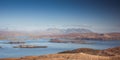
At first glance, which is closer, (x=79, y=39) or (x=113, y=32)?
(x=113, y=32)

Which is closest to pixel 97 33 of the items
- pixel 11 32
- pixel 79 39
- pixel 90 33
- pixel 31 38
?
pixel 90 33

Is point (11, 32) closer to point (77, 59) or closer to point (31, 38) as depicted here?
point (31, 38)

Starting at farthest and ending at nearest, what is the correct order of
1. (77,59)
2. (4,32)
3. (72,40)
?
(72,40)
(4,32)
(77,59)

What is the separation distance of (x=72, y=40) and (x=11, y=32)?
5.48m

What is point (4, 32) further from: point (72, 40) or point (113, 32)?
point (113, 32)

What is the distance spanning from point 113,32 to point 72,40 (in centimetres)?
395

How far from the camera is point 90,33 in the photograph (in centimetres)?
2267

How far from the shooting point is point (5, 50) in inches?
843

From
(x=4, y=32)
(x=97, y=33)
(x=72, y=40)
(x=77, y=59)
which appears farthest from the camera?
(x=72, y=40)

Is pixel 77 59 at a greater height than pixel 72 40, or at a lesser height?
lesser

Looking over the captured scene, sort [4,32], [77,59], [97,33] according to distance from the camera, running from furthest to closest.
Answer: [97,33] < [4,32] < [77,59]

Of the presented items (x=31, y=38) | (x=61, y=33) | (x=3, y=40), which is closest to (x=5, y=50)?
(x=3, y=40)

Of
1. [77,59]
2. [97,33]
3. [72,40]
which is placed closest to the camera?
[77,59]

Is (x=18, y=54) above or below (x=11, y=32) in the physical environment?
below
